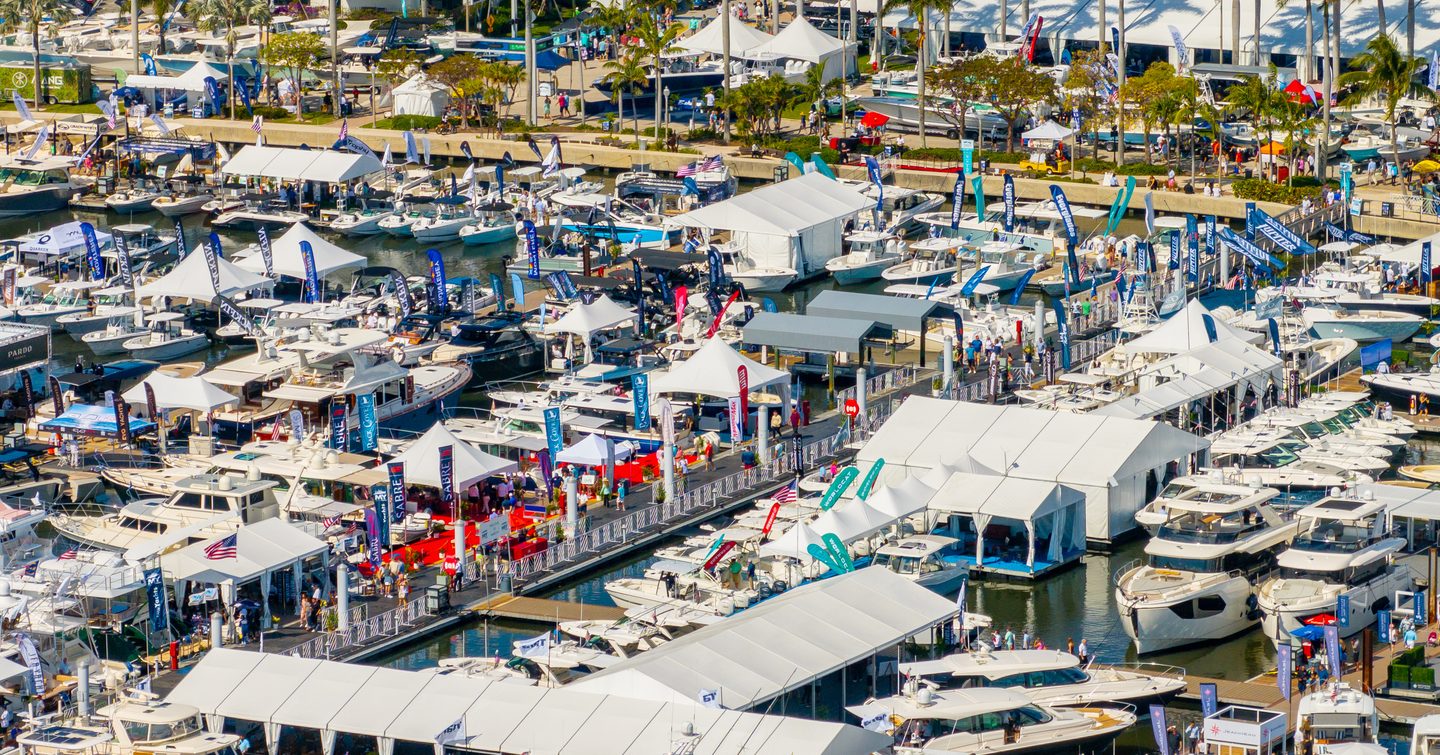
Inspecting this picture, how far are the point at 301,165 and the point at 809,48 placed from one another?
27.2 meters

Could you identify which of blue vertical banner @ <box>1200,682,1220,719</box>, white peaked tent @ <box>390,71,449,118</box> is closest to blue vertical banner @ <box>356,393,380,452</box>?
blue vertical banner @ <box>1200,682,1220,719</box>

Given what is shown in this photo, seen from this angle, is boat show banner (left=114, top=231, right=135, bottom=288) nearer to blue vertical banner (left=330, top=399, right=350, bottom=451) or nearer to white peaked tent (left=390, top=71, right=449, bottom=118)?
blue vertical banner (left=330, top=399, right=350, bottom=451)

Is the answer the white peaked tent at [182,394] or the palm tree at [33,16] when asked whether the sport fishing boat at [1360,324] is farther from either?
the palm tree at [33,16]

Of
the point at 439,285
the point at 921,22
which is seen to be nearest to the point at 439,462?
the point at 439,285

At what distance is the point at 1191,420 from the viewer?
2817 inches

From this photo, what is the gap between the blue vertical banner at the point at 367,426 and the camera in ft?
224

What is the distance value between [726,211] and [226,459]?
30.6m

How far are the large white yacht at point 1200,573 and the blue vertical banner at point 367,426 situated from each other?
2005 centimetres

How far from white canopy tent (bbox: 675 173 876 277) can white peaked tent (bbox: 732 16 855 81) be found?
2707 centimetres

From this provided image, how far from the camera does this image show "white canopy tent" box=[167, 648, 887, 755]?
46.8 meters

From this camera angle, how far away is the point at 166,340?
84500 millimetres

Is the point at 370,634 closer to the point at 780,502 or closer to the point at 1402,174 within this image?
the point at 780,502

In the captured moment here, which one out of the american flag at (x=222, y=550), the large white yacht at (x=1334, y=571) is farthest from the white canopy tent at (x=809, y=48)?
the american flag at (x=222, y=550)

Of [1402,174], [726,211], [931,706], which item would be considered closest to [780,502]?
[931,706]
